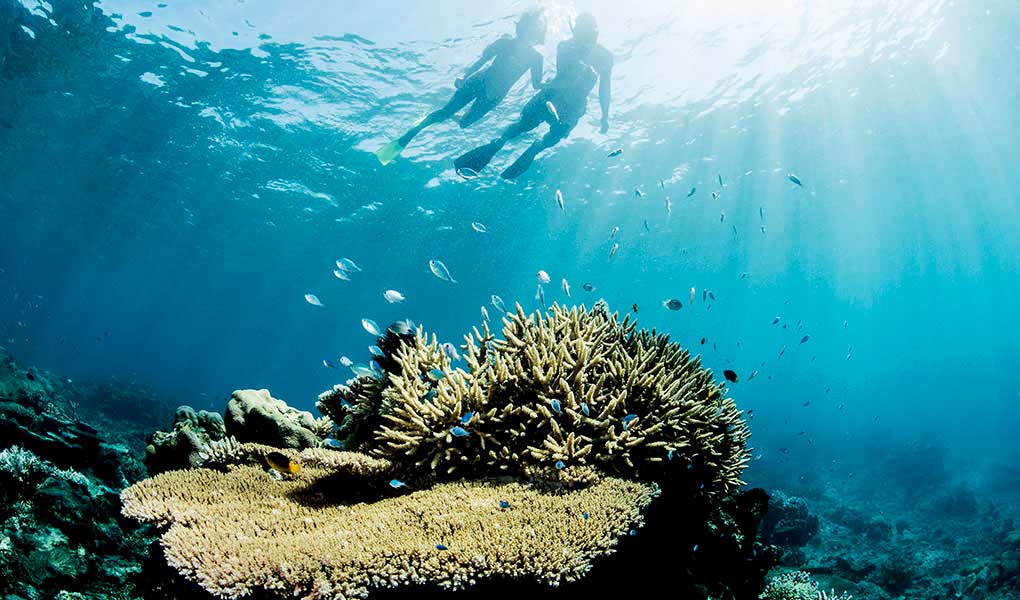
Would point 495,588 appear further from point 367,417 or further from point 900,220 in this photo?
point 900,220

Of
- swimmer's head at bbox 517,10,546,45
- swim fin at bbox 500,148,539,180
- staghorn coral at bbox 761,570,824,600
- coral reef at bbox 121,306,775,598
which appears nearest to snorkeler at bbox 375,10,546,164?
swimmer's head at bbox 517,10,546,45

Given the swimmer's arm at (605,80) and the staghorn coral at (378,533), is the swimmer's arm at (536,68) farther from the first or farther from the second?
the staghorn coral at (378,533)

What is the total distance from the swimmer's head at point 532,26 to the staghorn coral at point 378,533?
13.8m

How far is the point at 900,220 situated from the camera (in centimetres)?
4412

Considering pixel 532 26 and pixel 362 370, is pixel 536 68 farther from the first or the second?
pixel 362 370

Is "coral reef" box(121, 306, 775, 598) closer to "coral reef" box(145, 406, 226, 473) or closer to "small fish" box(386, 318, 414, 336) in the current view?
"small fish" box(386, 318, 414, 336)

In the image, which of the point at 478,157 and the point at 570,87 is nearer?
the point at 570,87

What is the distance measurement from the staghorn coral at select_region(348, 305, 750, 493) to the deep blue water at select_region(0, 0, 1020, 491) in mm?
4914

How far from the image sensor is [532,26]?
13828 millimetres

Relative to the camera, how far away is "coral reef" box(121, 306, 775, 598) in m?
2.56

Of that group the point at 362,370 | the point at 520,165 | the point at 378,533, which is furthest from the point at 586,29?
the point at 378,533

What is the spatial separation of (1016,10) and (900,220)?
26.7m

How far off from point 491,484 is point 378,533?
0.96 meters

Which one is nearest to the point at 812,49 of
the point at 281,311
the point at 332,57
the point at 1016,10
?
the point at 1016,10
